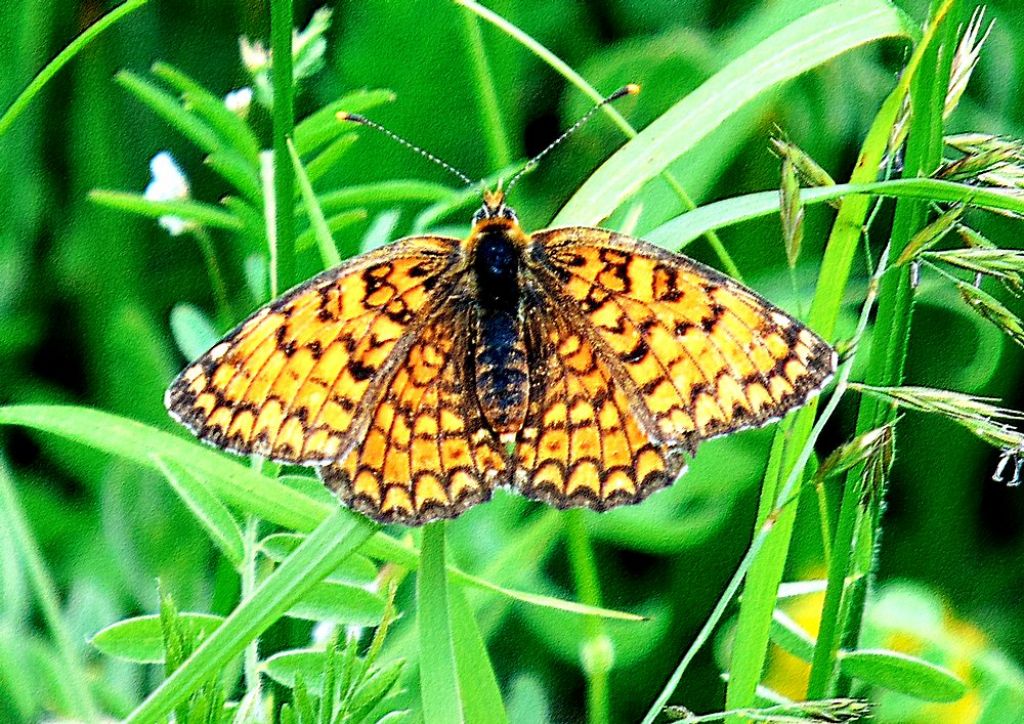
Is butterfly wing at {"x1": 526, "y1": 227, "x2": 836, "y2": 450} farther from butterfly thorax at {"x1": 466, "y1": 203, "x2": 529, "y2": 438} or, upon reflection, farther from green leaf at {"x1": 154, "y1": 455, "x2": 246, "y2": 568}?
green leaf at {"x1": 154, "y1": 455, "x2": 246, "y2": 568}

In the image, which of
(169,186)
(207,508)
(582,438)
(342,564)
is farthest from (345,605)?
(169,186)

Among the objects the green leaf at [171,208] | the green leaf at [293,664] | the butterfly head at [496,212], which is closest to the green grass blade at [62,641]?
the green leaf at [293,664]

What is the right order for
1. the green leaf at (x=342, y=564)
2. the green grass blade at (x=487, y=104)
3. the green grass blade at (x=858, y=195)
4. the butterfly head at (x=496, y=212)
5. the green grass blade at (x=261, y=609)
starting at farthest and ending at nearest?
the green grass blade at (x=487, y=104), the butterfly head at (x=496, y=212), the green leaf at (x=342, y=564), the green grass blade at (x=858, y=195), the green grass blade at (x=261, y=609)

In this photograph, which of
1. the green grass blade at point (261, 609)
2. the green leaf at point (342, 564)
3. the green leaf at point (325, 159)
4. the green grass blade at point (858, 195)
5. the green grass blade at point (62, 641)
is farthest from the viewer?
the green leaf at point (325, 159)

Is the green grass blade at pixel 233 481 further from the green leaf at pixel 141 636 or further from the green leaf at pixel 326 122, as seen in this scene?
the green leaf at pixel 326 122

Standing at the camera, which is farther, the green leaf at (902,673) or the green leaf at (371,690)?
the green leaf at (902,673)

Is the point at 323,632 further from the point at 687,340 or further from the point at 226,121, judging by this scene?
the point at 226,121

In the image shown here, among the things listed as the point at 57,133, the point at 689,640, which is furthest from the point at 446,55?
the point at 689,640
